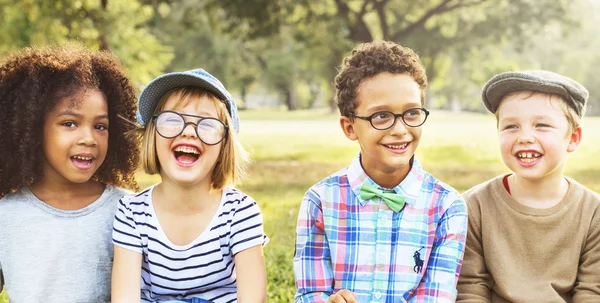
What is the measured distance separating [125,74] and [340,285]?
5.07 feet

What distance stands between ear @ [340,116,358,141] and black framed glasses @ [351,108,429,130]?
14cm

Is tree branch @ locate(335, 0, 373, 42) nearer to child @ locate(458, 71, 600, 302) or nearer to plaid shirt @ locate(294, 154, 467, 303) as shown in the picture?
child @ locate(458, 71, 600, 302)

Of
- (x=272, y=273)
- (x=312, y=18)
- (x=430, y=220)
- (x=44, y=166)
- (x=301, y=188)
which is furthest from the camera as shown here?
(x=312, y=18)

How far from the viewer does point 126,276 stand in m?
2.98

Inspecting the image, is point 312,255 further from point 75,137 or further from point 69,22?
point 69,22

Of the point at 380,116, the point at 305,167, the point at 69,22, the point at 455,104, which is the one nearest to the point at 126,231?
the point at 380,116

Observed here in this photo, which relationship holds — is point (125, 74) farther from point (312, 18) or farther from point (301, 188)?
point (312, 18)

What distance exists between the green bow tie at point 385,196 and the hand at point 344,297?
1.42 ft

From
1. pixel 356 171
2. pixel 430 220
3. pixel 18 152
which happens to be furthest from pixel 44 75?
pixel 430 220

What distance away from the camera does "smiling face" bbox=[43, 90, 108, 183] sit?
319 centimetres

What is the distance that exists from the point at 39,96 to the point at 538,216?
2.39 metres

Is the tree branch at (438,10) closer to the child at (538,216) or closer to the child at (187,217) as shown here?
the child at (538,216)

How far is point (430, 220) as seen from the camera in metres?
3.04

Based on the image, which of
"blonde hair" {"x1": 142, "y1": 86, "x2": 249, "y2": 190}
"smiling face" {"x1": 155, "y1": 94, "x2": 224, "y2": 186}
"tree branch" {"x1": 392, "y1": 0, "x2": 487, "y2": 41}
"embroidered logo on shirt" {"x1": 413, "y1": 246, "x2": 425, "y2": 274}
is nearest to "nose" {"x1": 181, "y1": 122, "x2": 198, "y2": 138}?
"smiling face" {"x1": 155, "y1": 94, "x2": 224, "y2": 186}
